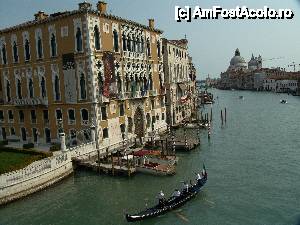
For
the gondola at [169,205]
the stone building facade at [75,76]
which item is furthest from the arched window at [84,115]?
the gondola at [169,205]

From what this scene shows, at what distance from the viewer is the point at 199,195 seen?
22312 mm

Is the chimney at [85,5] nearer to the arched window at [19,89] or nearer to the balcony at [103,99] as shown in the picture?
the balcony at [103,99]

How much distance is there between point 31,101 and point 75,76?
552 cm

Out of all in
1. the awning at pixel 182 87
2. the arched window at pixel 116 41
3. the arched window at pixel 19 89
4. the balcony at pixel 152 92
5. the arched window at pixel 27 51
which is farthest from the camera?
the awning at pixel 182 87

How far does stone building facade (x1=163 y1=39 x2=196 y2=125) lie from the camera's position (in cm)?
4656

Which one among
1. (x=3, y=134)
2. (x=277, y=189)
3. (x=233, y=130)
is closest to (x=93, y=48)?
(x=3, y=134)

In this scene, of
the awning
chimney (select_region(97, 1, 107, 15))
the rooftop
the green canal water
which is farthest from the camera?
the awning

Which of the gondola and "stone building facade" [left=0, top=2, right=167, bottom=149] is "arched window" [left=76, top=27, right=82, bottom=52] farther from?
the gondola

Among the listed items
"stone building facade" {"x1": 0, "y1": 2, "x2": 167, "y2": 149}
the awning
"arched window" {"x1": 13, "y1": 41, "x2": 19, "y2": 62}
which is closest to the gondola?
"stone building facade" {"x1": 0, "y1": 2, "x2": 167, "y2": 149}

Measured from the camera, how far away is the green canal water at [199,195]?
19.3 meters

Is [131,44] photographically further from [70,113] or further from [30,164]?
[30,164]

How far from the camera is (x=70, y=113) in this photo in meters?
31.0

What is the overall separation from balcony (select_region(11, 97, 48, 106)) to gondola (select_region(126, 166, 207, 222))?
16.1 metres

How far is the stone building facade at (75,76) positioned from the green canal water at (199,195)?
19.8 ft
